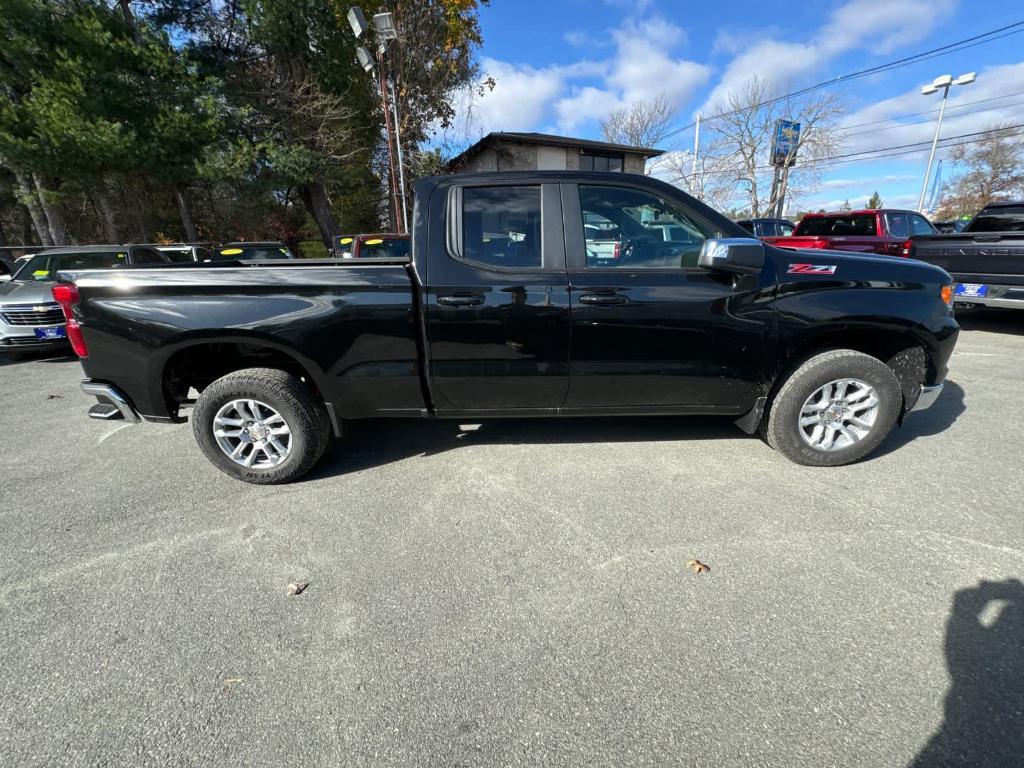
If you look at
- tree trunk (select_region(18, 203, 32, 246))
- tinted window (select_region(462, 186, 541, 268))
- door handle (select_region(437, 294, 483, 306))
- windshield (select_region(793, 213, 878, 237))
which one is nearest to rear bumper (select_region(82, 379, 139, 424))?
door handle (select_region(437, 294, 483, 306))

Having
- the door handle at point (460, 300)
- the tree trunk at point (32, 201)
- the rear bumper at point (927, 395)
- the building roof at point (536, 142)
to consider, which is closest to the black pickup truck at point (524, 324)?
the door handle at point (460, 300)

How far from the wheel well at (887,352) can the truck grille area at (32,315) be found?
8664mm

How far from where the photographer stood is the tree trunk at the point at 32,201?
42.5 feet

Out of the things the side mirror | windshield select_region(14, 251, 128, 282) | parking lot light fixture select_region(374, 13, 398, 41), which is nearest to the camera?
the side mirror

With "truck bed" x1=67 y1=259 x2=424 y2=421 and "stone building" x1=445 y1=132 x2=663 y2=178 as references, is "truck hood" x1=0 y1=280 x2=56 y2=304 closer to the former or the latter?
"truck bed" x1=67 y1=259 x2=424 y2=421

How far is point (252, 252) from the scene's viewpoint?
8.35m

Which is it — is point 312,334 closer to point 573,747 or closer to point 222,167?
point 573,747

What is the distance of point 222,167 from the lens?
11.9 meters

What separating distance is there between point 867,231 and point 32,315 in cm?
1352

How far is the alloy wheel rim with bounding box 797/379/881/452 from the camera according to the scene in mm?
2992

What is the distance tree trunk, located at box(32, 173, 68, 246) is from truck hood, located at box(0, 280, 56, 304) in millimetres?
8706

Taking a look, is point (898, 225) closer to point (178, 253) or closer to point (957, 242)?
point (957, 242)

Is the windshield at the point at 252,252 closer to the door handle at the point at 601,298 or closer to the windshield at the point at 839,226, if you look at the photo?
the door handle at the point at 601,298

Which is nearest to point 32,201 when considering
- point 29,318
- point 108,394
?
point 29,318
